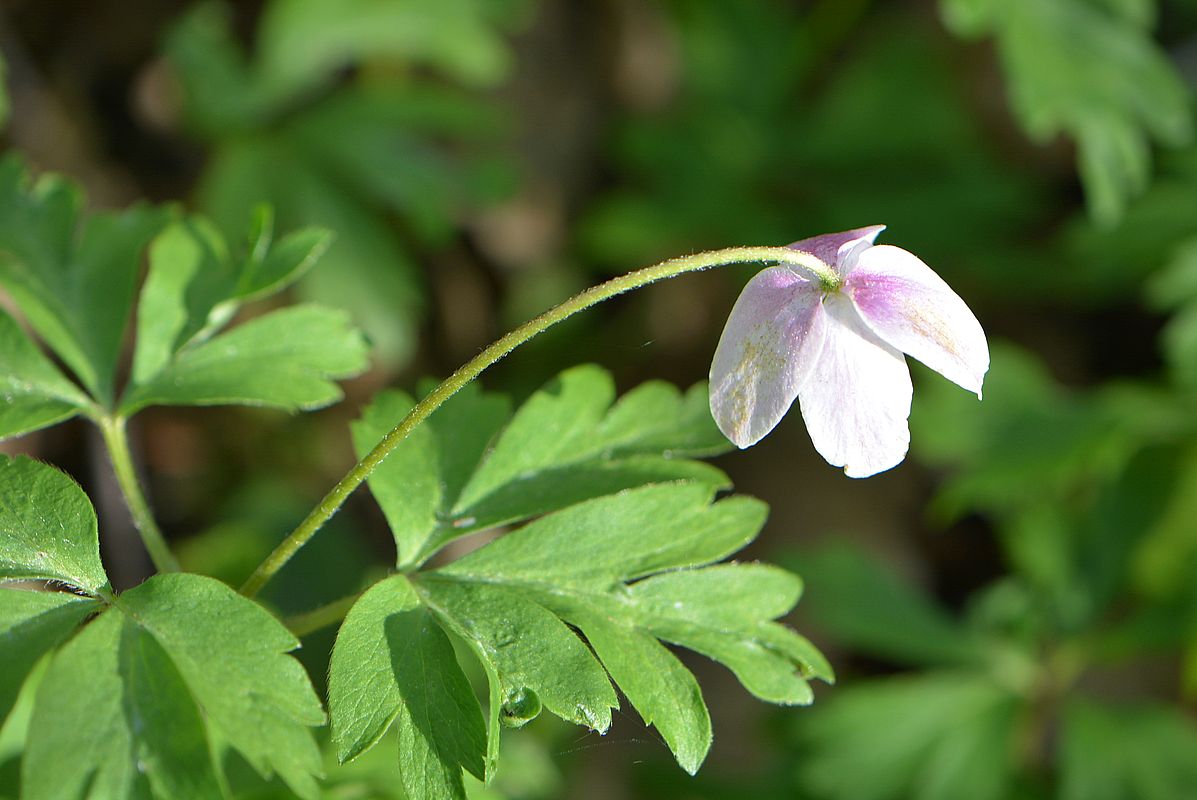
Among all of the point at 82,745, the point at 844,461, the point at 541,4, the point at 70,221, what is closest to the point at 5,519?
the point at 82,745

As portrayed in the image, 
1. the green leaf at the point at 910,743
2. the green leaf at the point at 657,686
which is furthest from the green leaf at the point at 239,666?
the green leaf at the point at 910,743

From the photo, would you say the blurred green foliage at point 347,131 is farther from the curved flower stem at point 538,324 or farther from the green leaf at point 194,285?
the curved flower stem at point 538,324

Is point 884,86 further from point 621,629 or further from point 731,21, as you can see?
point 621,629

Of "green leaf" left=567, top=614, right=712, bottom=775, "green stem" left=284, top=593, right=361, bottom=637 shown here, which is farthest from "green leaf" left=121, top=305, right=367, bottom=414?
"green leaf" left=567, top=614, right=712, bottom=775

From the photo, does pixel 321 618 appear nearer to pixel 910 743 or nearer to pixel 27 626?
pixel 27 626

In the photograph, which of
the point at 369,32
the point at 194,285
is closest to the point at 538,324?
the point at 194,285

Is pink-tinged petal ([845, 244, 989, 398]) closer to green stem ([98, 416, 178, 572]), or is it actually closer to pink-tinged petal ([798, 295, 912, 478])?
pink-tinged petal ([798, 295, 912, 478])
